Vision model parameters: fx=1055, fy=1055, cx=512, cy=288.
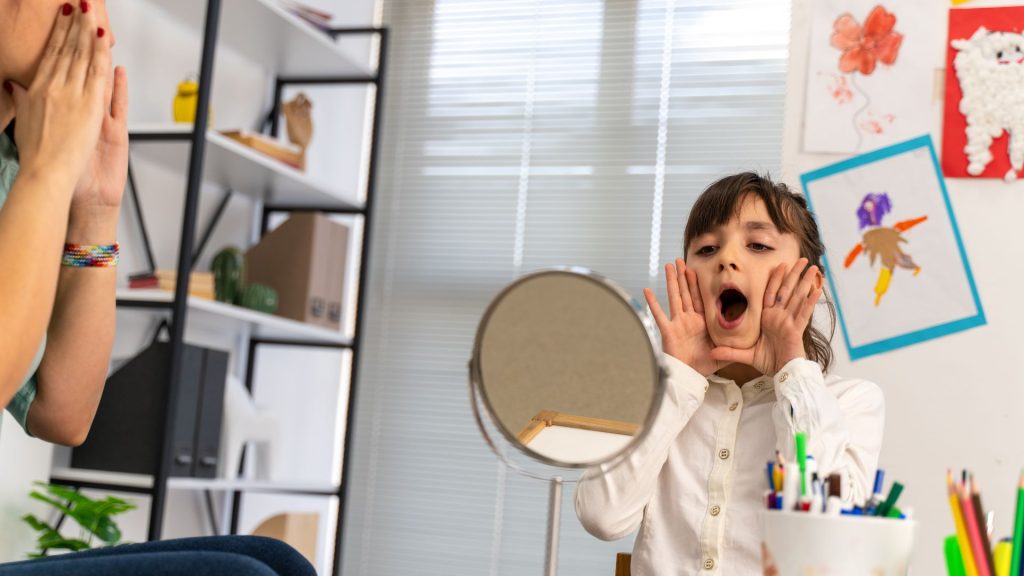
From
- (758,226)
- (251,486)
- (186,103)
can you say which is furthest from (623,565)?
(186,103)

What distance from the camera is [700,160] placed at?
3.01 m

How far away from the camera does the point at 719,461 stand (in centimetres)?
146

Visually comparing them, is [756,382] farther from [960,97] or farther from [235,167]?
[235,167]

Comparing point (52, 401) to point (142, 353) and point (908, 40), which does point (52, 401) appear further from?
point (908, 40)

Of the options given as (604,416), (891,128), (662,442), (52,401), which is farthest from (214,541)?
(891,128)

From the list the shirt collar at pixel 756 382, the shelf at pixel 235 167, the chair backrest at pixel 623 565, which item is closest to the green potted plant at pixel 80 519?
the shelf at pixel 235 167

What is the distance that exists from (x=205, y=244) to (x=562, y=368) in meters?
2.15

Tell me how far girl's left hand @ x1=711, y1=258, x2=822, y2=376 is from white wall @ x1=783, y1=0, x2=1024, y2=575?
0.72 metres

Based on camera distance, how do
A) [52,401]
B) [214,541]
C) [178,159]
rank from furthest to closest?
→ [178,159], [52,401], [214,541]

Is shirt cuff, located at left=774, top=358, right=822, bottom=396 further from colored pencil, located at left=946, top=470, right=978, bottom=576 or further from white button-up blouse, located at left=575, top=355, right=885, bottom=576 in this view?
colored pencil, located at left=946, top=470, right=978, bottom=576

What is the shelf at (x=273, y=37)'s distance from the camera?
2650mm

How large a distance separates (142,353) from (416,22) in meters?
1.50

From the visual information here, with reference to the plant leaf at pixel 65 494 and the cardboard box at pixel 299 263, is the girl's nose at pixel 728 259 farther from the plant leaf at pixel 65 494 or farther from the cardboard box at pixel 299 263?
the cardboard box at pixel 299 263

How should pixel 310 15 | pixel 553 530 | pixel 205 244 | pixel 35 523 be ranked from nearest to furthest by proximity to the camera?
pixel 553 530 → pixel 35 523 → pixel 205 244 → pixel 310 15
